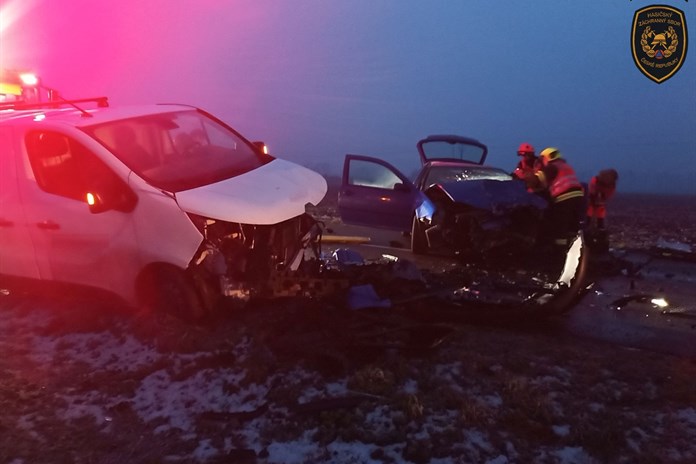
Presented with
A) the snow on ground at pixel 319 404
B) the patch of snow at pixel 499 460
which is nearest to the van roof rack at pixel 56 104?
the snow on ground at pixel 319 404

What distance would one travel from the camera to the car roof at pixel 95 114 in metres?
5.04

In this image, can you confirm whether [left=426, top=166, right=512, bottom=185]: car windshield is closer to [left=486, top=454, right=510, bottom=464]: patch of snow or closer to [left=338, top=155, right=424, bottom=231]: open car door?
[left=338, top=155, right=424, bottom=231]: open car door

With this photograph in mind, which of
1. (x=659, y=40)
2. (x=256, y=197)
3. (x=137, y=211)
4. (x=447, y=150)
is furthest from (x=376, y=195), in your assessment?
(x=659, y=40)

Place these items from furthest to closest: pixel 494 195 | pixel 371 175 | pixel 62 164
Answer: pixel 371 175 < pixel 494 195 < pixel 62 164

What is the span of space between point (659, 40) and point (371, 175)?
7104 mm

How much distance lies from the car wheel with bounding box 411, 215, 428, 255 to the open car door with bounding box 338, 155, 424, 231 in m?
0.11

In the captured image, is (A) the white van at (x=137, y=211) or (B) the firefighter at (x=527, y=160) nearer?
(A) the white van at (x=137, y=211)

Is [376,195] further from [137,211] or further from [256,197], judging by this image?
[137,211]

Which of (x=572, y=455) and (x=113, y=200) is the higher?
(x=113, y=200)

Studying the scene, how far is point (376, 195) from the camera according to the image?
8859 mm

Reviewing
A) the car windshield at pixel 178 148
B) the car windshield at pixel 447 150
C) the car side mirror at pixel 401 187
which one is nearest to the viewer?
the car windshield at pixel 178 148

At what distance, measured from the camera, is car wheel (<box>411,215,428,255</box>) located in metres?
8.58

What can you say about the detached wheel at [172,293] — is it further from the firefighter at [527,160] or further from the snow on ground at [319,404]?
the firefighter at [527,160]

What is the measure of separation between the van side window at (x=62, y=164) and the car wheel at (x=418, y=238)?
5.03 meters
